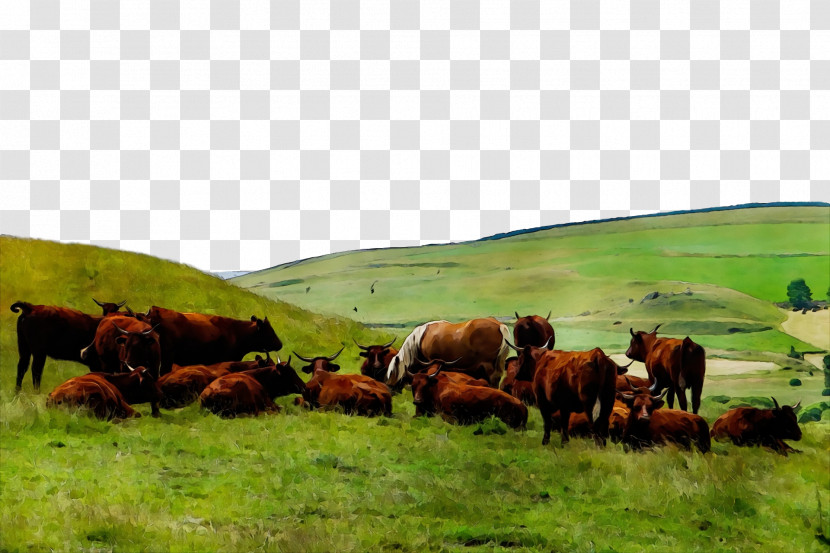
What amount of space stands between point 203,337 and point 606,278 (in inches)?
918

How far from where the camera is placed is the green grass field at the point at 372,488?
6793 millimetres

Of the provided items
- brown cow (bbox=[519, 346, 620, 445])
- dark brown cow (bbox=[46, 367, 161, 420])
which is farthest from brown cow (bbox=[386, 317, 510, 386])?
dark brown cow (bbox=[46, 367, 161, 420])

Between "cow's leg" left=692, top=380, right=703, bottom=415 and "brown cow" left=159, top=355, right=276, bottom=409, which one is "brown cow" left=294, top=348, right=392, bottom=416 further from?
"cow's leg" left=692, top=380, right=703, bottom=415

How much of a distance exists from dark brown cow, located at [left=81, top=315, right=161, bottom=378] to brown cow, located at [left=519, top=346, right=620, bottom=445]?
7.22 metres

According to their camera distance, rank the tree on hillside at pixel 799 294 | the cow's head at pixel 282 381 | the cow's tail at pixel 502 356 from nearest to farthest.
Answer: the cow's head at pixel 282 381 → the cow's tail at pixel 502 356 → the tree on hillside at pixel 799 294

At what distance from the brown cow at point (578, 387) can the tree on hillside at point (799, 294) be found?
20520 mm

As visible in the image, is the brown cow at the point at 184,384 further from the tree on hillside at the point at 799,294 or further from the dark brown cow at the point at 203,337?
the tree on hillside at the point at 799,294

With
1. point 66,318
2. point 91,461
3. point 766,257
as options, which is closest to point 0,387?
point 66,318

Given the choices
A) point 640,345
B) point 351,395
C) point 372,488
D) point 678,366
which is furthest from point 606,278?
point 372,488

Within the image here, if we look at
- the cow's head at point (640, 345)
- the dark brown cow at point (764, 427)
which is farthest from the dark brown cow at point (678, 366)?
the dark brown cow at point (764, 427)

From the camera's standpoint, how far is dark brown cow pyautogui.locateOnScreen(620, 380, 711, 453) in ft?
37.4

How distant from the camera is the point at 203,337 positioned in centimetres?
1747

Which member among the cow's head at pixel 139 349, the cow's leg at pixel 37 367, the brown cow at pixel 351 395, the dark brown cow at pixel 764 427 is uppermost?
the cow's head at pixel 139 349

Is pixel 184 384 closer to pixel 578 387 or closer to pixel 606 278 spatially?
pixel 578 387
